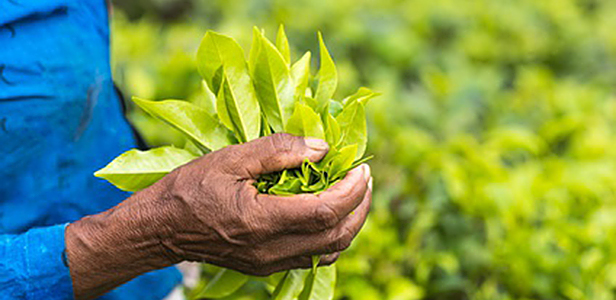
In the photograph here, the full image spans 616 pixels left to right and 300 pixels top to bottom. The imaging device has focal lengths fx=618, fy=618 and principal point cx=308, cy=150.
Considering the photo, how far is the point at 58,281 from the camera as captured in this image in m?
1.17

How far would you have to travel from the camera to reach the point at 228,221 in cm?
106

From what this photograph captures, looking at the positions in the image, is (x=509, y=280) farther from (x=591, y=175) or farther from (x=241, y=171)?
(x=241, y=171)

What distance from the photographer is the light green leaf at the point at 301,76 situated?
48.9 inches

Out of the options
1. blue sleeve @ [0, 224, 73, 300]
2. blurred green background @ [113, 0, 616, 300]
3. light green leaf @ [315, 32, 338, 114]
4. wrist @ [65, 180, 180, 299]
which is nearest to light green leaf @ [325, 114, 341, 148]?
light green leaf @ [315, 32, 338, 114]

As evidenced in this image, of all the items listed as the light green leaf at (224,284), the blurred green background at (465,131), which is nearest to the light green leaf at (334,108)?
the light green leaf at (224,284)

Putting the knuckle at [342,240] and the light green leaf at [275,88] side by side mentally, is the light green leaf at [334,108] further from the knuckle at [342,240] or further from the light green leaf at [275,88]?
the knuckle at [342,240]

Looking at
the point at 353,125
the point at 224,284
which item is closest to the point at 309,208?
the point at 353,125

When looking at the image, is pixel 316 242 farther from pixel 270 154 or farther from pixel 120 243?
pixel 120 243

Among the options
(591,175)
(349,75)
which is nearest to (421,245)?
(591,175)

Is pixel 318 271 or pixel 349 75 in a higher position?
pixel 318 271

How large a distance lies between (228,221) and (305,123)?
0.22 meters

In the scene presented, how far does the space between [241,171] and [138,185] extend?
0.24 meters

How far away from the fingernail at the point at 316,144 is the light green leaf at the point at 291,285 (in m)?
0.31

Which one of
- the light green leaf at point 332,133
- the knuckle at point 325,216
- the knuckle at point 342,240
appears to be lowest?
the knuckle at point 342,240
